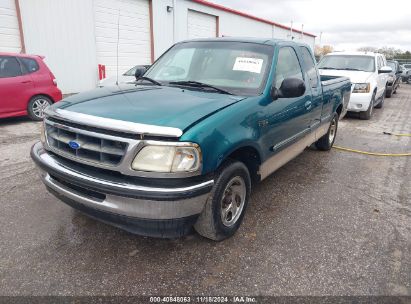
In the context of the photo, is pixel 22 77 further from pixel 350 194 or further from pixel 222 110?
pixel 350 194

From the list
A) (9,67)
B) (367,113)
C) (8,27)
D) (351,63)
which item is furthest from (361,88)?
(8,27)

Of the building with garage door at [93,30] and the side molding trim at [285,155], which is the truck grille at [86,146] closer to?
the side molding trim at [285,155]

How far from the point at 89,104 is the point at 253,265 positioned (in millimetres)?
1939

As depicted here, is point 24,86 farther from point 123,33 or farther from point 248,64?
point 123,33

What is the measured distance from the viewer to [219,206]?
2695 mm

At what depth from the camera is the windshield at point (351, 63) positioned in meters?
9.34

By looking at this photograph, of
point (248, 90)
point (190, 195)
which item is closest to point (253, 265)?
point (190, 195)

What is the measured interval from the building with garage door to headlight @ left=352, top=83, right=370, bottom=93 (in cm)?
667

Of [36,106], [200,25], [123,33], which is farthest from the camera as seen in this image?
[200,25]

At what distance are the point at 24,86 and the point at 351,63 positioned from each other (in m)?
8.95

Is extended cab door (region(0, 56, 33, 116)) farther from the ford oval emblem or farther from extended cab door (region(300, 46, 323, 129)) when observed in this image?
extended cab door (region(300, 46, 323, 129))

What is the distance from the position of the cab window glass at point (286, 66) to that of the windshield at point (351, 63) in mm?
6163

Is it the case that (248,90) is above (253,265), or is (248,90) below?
above

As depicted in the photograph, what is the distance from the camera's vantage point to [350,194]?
409 centimetres
